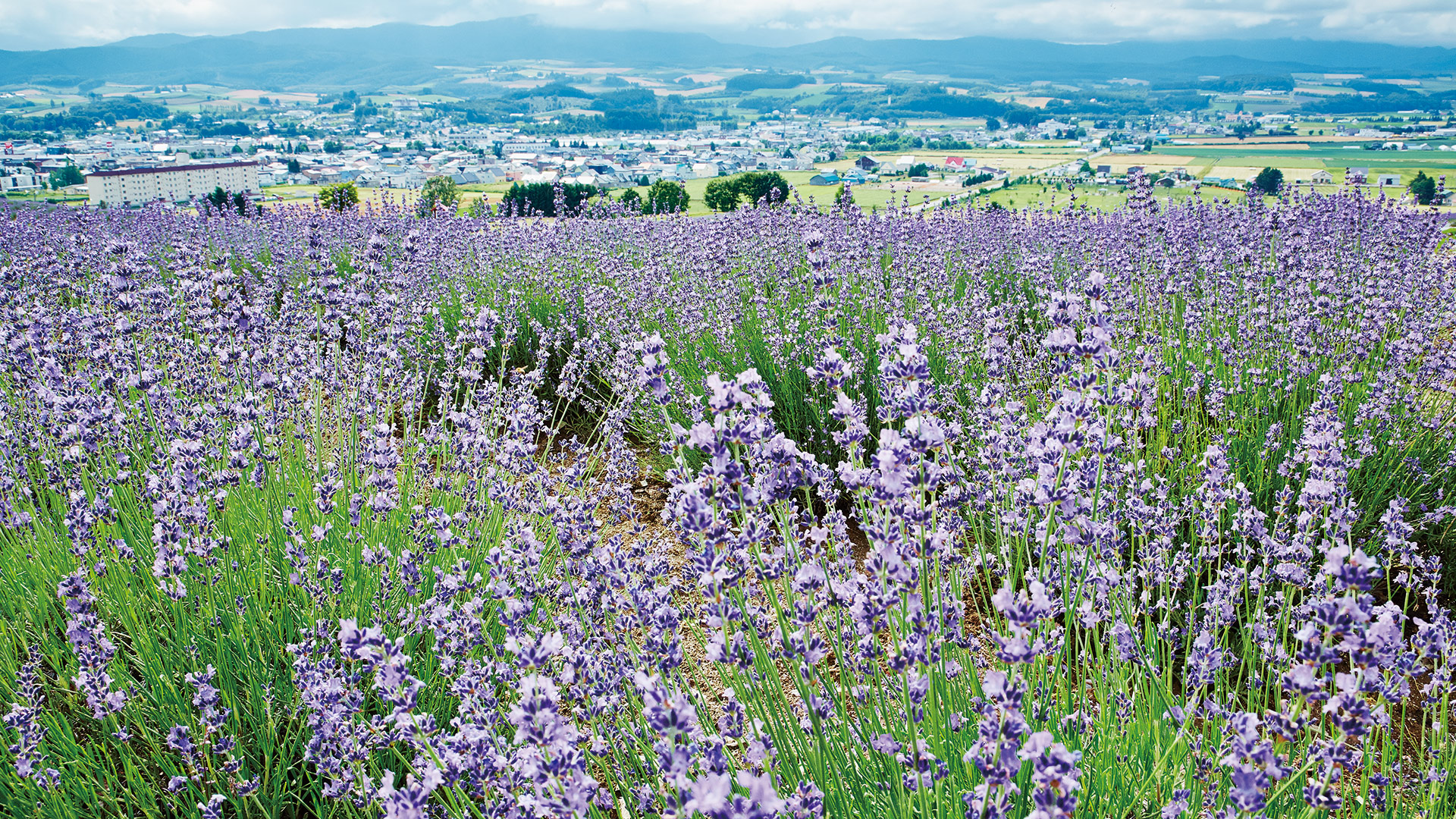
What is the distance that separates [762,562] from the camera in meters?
1.55

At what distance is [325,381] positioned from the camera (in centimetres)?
366

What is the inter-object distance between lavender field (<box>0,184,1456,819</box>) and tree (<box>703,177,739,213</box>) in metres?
15.3

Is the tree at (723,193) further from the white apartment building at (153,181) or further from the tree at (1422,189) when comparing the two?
the white apartment building at (153,181)

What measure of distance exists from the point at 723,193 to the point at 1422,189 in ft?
57.2

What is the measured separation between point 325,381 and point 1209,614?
A: 3515 millimetres

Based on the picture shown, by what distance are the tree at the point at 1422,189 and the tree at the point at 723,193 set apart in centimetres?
1284

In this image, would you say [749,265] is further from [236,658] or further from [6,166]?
[6,166]

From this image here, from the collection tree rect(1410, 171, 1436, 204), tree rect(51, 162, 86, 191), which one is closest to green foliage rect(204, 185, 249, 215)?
tree rect(1410, 171, 1436, 204)

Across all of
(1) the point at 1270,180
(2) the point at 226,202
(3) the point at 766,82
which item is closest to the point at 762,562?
(1) the point at 1270,180

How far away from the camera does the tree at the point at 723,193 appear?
66.7 feet

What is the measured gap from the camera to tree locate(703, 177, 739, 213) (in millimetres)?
20317

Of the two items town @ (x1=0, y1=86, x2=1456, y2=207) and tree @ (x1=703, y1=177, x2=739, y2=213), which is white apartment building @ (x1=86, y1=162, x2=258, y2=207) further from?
tree @ (x1=703, y1=177, x2=739, y2=213)

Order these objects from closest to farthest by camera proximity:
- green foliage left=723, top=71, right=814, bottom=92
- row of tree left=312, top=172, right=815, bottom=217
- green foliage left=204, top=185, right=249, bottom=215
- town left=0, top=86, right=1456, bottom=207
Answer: row of tree left=312, top=172, right=815, bottom=217 → green foliage left=204, top=185, right=249, bottom=215 → town left=0, top=86, right=1456, bottom=207 → green foliage left=723, top=71, right=814, bottom=92

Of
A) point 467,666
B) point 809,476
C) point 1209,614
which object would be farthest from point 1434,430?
point 467,666
